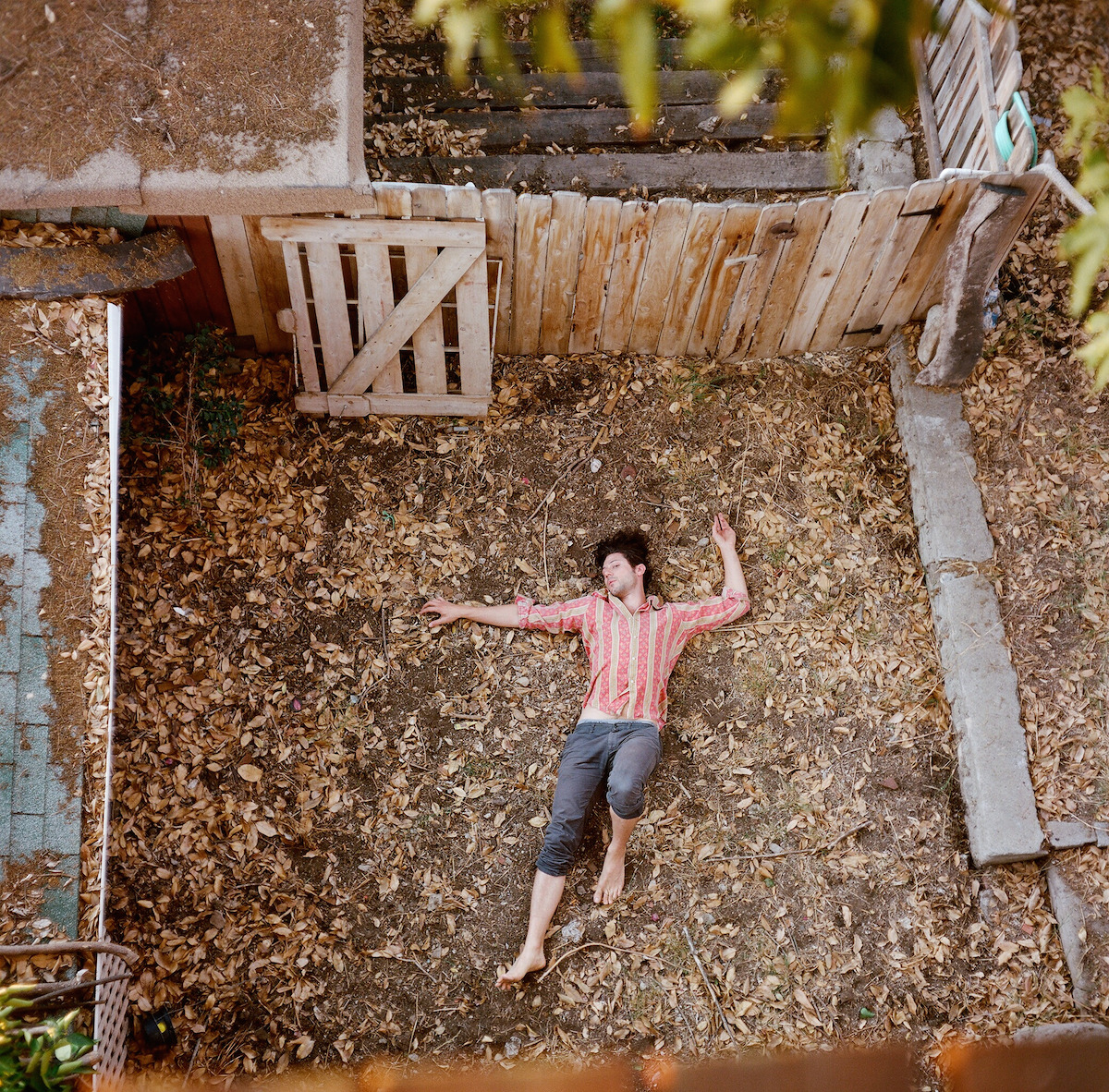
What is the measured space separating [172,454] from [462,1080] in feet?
11.6

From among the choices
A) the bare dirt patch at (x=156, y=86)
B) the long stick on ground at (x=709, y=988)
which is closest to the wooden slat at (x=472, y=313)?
the bare dirt patch at (x=156, y=86)

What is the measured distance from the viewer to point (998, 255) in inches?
203

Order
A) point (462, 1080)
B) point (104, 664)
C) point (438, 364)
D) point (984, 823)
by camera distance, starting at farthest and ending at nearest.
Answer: point (438, 364) → point (984, 823) → point (462, 1080) → point (104, 664)

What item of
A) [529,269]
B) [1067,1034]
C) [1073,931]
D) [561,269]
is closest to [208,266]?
[529,269]

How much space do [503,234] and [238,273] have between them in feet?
4.69

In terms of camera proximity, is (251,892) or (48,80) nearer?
(48,80)

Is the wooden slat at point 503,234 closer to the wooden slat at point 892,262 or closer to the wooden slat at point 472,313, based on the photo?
the wooden slat at point 472,313

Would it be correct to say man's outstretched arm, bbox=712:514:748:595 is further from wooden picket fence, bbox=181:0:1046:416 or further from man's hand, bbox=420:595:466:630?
man's hand, bbox=420:595:466:630

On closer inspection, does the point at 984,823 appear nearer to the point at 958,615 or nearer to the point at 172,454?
the point at 958,615

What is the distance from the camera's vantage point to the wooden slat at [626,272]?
16.3 feet

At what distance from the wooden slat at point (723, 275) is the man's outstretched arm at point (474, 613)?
2.00 m

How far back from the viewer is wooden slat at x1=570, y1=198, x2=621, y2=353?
493cm

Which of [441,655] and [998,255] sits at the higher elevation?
[998,255]

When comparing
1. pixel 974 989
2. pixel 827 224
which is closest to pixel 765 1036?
pixel 974 989
